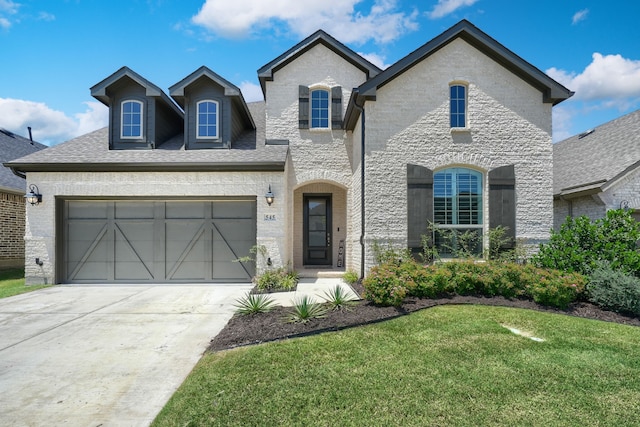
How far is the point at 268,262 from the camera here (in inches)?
403

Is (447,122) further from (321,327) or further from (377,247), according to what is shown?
(321,327)

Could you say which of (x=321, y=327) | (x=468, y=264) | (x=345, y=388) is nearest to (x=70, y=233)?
(x=321, y=327)

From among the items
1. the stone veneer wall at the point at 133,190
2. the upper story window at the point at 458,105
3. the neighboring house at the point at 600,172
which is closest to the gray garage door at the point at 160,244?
the stone veneer wall at the point at 133,190

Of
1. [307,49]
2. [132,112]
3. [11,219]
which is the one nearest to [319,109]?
[307,49]

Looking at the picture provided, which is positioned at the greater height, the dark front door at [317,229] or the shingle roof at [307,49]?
the shingle roof at [307,49]

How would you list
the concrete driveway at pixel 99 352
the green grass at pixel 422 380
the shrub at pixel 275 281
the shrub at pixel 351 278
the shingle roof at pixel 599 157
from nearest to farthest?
the green grass at pixel 422 380
the concrete driveway at pixel 99 352
the shrub at pixel 275 281
the shrub at pixel 351 278
the shingle roof at pixel 599 157

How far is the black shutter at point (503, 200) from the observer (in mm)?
9414

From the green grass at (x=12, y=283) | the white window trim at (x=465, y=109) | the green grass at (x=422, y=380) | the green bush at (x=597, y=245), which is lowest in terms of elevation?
the green grass at (x=12, y=283)

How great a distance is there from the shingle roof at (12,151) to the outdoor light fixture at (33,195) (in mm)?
3808

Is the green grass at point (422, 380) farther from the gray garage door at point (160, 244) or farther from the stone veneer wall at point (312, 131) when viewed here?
the stone veneer wall at point (312, 131)

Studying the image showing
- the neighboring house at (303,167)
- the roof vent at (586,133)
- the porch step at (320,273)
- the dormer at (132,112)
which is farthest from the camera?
the roof vent at (586,133)

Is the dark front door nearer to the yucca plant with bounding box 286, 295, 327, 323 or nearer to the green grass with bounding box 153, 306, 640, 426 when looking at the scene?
the yucca plant with bounding box 286, 295, 327, 323

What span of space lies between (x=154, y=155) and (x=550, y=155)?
38.5ft

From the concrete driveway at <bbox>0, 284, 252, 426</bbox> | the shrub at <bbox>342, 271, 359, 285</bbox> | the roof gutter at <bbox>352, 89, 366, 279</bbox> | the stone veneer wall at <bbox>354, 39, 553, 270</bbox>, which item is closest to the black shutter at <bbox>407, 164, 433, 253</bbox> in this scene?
the stone veneer wall at <bbox>354, 39, 553, 270</bbox>
